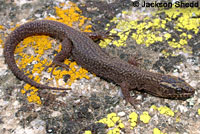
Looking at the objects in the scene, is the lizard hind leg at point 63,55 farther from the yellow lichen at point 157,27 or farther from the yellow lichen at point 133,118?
the yellow lichen at point 133,118

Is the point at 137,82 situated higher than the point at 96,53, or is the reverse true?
the point at 96,53

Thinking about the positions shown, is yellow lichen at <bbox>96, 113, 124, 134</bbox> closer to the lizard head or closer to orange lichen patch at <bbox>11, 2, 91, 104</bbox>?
the lizard head

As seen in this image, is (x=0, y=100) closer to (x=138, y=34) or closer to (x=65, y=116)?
(x=65, y=116)

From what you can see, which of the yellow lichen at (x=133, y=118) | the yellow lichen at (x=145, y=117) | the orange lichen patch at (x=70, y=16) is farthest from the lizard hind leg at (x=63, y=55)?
the yellow lichen at (x=145, y=117)

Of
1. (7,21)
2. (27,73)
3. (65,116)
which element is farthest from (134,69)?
(7,21)

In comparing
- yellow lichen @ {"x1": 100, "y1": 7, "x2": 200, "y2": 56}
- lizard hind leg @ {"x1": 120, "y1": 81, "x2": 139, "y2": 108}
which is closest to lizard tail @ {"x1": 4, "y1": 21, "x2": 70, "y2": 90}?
lizard hind leg @ {"x1": 120, "y1": 81, "x2": 139, "y2": 108}

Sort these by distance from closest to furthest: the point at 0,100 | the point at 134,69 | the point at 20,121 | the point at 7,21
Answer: the point at 20,121
the point at 0,100
the point at 134,69
the point at 7,21

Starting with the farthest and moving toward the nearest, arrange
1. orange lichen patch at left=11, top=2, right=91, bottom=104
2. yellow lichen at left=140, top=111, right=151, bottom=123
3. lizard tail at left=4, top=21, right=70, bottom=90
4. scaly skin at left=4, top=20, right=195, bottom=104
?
orange lichen patch at left=11, top=2, right=91, bottom=104 < lizard tail at left=4, top=21, right=70, bottom=90 < scaly skin at left=4, top=20, right=195, bottom=104 < yellow lichen at left=140, top=111, right=151, bottom=123
